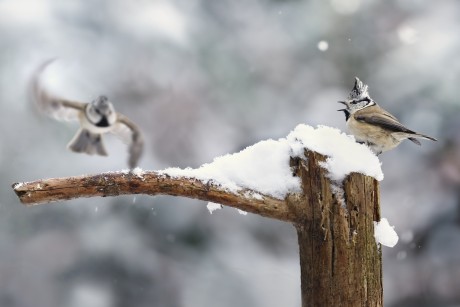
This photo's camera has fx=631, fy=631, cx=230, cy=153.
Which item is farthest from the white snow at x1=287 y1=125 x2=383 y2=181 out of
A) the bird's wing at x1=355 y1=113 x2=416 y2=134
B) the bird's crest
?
the bird's crest

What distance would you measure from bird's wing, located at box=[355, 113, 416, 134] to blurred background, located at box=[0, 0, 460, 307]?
152 cm

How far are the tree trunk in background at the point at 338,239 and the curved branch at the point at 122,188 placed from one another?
6.6 inches

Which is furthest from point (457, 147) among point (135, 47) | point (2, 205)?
point (2, 205)

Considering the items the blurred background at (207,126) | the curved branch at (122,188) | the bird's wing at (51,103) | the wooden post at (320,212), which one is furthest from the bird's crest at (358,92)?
the blurred background at (207,126)

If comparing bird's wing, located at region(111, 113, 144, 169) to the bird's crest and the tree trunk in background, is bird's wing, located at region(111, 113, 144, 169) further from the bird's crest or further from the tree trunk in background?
the tree trunk in background

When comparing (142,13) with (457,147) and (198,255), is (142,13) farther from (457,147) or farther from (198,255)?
(457,147)

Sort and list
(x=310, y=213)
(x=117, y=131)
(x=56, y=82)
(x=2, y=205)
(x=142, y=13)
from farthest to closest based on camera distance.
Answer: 1. (x=142, y=13)
2. (x=2, y=205)
3. (x=56, y=82)
4. (x=117, y=131)
5. (x=310, y=213)

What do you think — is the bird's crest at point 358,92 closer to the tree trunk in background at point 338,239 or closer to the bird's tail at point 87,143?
the tree trunk in background at point 338,239

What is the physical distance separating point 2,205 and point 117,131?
1399mm

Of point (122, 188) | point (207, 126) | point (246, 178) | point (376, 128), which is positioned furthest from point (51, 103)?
point (207, 126)

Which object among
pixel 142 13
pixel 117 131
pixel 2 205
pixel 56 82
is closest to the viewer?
Answer: pixel 117 131

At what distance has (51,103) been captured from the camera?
2.36 meters

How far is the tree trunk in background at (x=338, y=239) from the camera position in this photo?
1.61 meters

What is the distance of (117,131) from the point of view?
7.98 feet
